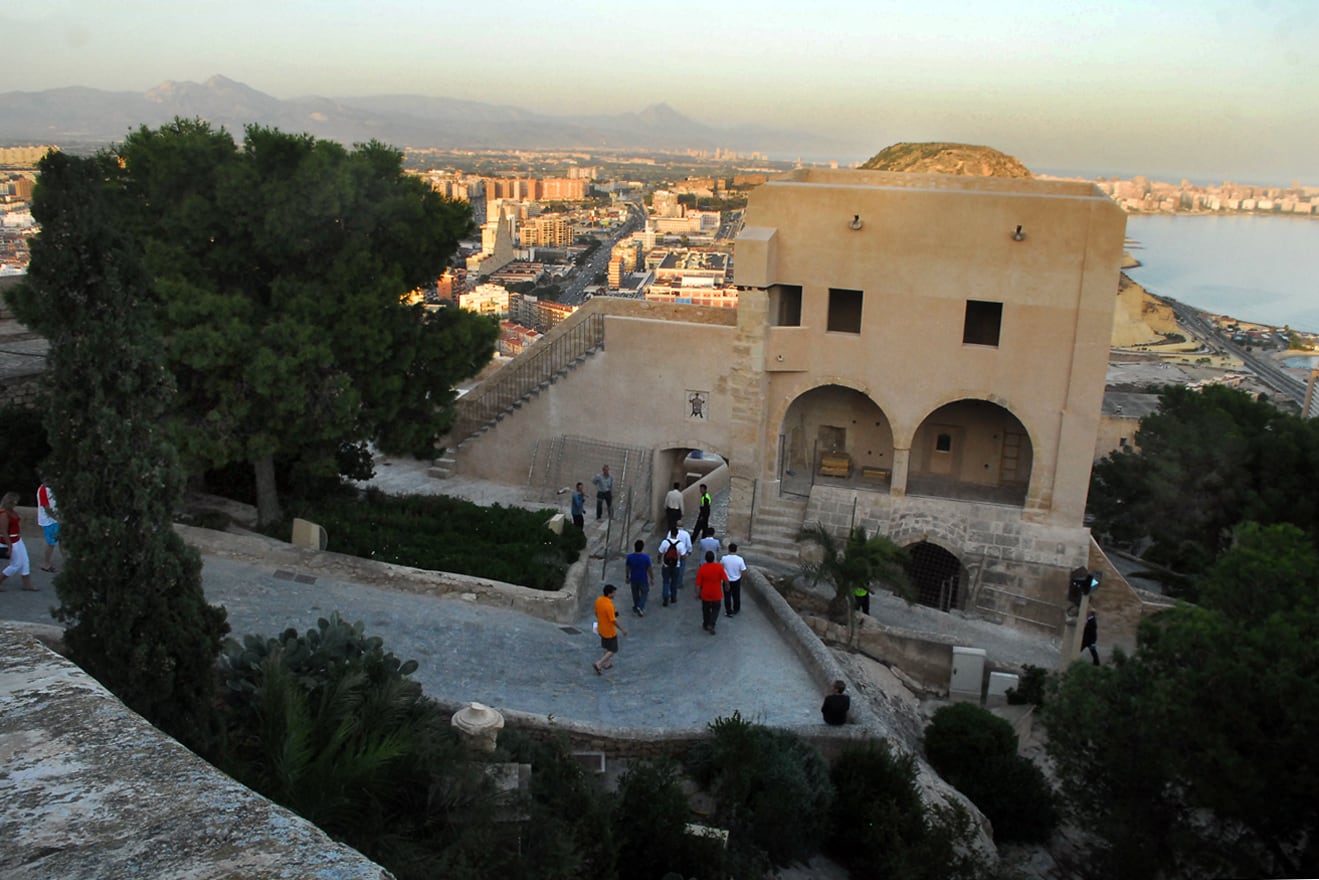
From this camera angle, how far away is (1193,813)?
367 inches

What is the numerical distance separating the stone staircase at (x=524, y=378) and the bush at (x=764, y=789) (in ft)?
34.7

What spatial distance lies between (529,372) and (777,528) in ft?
18.0

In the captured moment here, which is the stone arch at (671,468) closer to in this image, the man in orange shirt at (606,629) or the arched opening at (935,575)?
the arched opening at (935,575)

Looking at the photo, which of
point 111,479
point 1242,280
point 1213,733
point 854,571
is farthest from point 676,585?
point 1242,280

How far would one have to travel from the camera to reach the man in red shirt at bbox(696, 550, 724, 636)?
42.3 ft

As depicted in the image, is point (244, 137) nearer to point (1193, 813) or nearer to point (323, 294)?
point (323, 294)

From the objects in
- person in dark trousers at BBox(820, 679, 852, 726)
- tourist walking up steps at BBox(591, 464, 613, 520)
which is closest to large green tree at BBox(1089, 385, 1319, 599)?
tourist walking up steps at BBox(591, 464, 613, 520)

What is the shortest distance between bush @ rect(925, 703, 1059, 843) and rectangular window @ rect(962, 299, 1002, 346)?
897 centimetres

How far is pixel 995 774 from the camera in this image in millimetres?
11828

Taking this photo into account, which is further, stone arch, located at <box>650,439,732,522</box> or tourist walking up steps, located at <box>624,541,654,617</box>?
stone arch, located at <box>650,439,732,522</box>

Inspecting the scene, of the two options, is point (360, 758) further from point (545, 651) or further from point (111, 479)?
point (545, 651)

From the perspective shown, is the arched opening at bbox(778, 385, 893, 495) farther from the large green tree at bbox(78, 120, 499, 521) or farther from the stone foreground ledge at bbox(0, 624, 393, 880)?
the stone foreground ledge at bbox(0, 624, 393, 880)

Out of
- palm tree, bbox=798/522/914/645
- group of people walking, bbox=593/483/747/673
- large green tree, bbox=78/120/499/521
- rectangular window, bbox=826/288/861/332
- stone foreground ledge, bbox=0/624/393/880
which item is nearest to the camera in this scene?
stone foreground ledge, bbox=0/624/393/880

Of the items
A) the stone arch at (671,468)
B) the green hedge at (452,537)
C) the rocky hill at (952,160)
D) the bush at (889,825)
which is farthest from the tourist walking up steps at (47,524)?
the rocky hill at (952,160)
